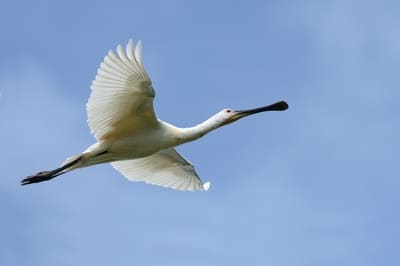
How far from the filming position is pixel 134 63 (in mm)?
21031

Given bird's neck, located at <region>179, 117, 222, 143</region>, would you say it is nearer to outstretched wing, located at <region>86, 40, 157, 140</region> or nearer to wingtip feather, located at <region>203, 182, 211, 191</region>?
outstretched wing, located at <region>86, 40, 157, 140</region>

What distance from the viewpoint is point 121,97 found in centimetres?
2194

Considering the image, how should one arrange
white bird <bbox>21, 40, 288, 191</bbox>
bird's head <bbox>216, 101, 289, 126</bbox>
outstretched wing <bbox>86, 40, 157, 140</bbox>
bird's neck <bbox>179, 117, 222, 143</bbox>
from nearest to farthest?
outstretched wing <bbox>86, 40, 157, 140</bbox> < white bird <bbox>21, 40, 288, 191</bbox> < bird's neck <bbox>179, 117, 222, 143</bbox> < bird's head <bbox>216, 101, 289, 126</bbox>

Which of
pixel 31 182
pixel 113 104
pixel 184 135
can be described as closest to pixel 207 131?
pixel 184 135

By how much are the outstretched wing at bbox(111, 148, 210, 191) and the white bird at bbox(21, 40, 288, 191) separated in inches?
33.4

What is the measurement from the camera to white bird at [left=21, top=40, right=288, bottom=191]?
21.2 m

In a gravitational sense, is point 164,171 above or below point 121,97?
below

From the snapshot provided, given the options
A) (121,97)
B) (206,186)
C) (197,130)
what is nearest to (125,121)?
(121,97)

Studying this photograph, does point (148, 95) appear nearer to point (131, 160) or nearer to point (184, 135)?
point (184, 135)

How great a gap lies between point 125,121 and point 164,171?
2888mm

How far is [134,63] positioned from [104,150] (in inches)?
91.2

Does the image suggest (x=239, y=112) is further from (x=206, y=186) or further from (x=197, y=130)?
(x=206, y=186)

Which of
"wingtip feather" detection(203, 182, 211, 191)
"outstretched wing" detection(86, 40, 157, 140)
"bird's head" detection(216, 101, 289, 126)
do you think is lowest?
"wingtip feather" detection(203, 182, 211, 191)

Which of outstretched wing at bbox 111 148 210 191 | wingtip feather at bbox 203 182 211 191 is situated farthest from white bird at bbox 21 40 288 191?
wingtip feather at bbox 203 182 211 191
